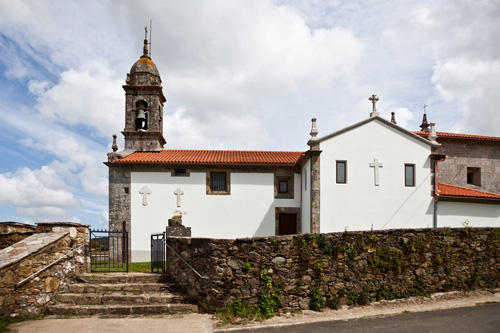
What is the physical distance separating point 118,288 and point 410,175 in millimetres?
12574

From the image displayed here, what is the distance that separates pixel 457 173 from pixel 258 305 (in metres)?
15.3

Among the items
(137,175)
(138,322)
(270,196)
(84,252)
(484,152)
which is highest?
(484,152)

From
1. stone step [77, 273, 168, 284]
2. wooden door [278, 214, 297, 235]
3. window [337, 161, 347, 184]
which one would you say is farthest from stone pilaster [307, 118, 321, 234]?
stone step [77, 273, 168, 284]

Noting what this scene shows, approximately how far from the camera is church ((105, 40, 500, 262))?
1398 cm

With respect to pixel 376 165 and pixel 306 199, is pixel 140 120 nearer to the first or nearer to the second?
pixel 306 199

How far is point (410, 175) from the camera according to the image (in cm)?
1435

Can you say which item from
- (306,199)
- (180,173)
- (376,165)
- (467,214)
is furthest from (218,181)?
(467,214)

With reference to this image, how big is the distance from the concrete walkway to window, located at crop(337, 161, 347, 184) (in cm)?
639

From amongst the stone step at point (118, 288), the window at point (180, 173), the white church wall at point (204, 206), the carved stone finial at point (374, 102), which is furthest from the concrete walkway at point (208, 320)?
the window at point (180, 173)

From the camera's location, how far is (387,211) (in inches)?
553

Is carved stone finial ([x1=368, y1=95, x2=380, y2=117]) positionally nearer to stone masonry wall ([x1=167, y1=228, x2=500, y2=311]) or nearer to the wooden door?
the wooden door

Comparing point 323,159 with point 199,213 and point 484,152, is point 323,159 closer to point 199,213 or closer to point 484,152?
point 199,213

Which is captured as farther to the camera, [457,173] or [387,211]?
[457,173]

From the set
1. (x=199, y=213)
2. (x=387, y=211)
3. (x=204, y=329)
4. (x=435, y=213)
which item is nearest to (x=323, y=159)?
(x=387, y=211)
